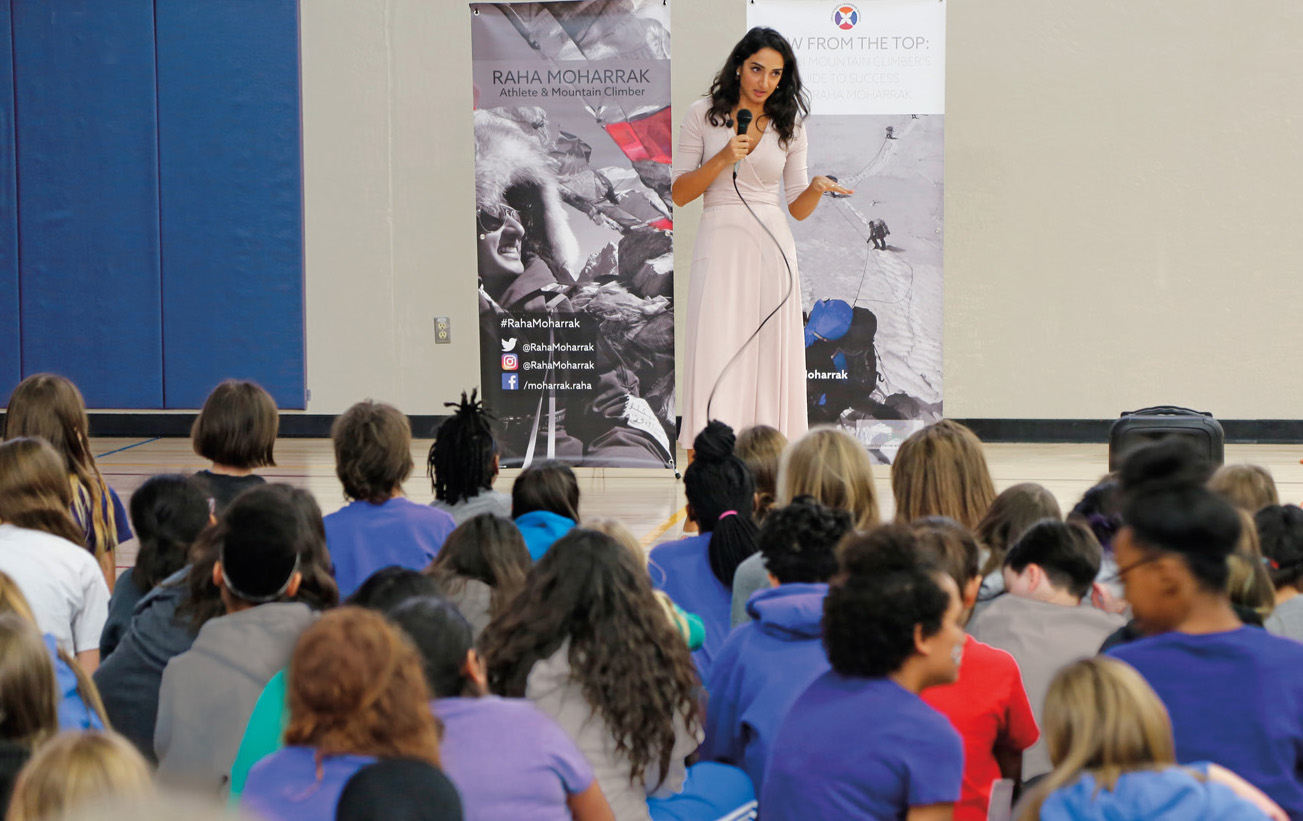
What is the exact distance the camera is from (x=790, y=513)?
206 centimetres

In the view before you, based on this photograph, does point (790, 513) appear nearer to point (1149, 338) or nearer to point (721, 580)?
point (721, 580)

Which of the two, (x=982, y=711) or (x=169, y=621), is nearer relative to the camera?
(x=982, y=711)

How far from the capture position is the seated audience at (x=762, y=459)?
9.82 feet

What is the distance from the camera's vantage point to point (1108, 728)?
4.28ft

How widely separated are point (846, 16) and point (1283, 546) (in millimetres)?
4219

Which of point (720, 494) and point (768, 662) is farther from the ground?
point (720, 494)

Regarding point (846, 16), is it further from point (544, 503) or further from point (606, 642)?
point (606, 642)

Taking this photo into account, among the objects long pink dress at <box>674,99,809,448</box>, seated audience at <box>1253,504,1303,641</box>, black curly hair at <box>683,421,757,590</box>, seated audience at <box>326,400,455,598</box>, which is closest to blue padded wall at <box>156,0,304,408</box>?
long pink dress at <box>674,99,809,448</box>

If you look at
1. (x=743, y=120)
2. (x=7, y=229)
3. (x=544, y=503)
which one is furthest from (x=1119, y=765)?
(x=7, y=229)

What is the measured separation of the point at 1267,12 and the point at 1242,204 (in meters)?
0.99

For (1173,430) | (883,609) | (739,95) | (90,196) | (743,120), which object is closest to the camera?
(883,609)

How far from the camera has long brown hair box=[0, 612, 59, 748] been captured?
143 cm

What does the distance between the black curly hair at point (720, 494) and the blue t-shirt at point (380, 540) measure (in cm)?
52

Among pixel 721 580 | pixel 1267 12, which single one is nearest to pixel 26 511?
pixel 721 580
